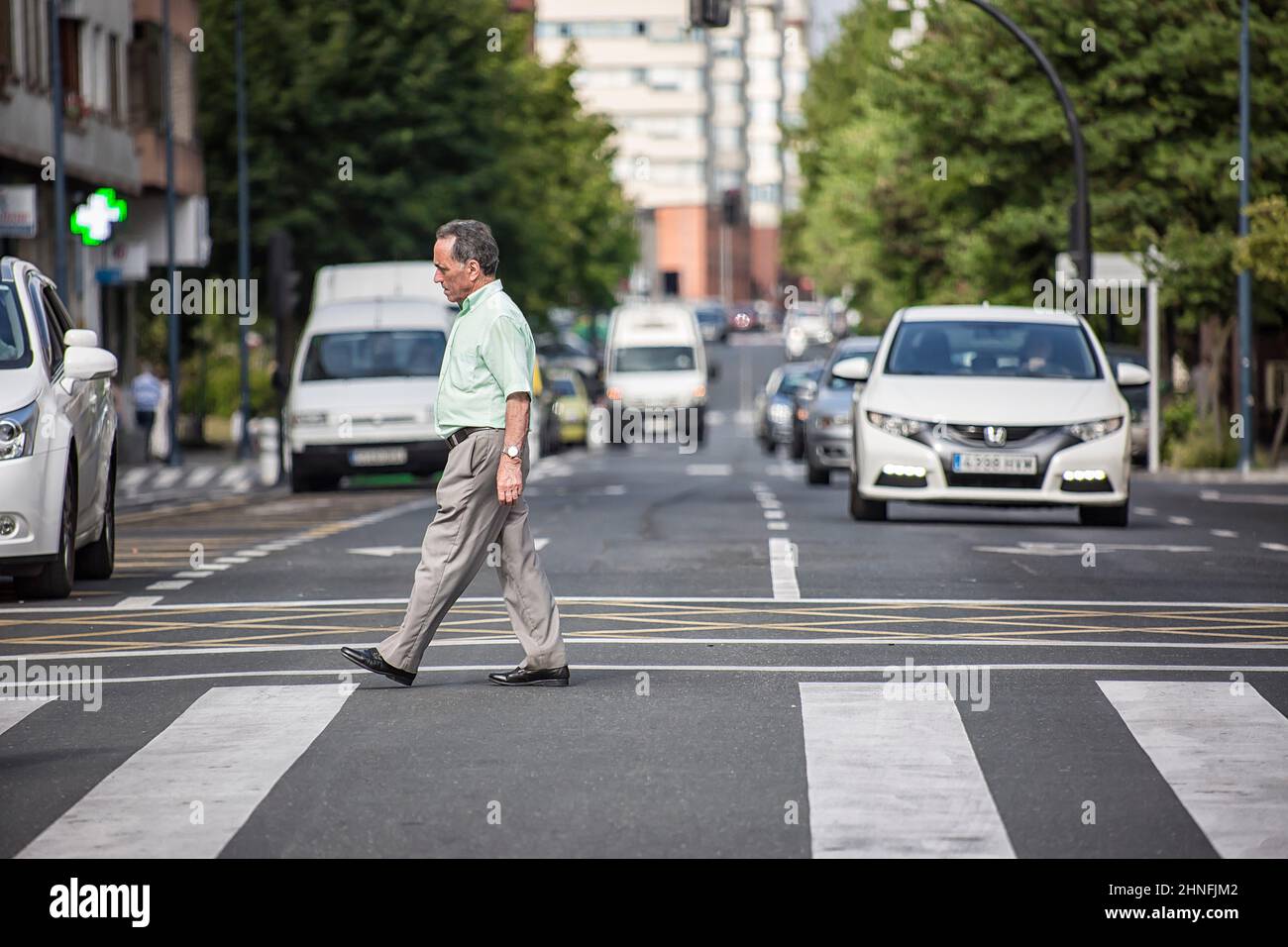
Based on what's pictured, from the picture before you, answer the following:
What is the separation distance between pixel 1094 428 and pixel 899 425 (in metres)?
1.42

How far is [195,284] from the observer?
195ft

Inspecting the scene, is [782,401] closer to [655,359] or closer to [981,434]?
[655,359]

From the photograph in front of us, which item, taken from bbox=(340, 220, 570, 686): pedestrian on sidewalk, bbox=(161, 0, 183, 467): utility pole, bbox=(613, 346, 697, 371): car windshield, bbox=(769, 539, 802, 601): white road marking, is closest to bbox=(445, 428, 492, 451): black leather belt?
bbox=(340, 220, 570, 686): pedestrian on sidewalk

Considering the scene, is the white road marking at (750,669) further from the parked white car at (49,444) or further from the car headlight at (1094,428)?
the car headlight at (1094,428)

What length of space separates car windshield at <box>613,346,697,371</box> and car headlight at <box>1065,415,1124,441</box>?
37240 millimetres

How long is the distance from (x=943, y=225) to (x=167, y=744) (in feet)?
128

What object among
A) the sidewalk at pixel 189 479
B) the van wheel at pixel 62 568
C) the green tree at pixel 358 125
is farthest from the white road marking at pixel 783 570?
the green tree at pixel 358 125

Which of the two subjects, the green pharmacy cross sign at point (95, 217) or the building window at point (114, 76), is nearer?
the green pharmacy cross sign at point (95, 217)

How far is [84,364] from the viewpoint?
14680mm

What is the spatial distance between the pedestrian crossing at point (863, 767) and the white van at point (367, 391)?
1925 centimetres

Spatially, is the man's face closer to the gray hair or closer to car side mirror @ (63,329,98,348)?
the gray hair

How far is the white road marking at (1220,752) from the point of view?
718 cm

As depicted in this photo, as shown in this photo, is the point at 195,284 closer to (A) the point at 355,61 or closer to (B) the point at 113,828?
(A) the point at 355,61
